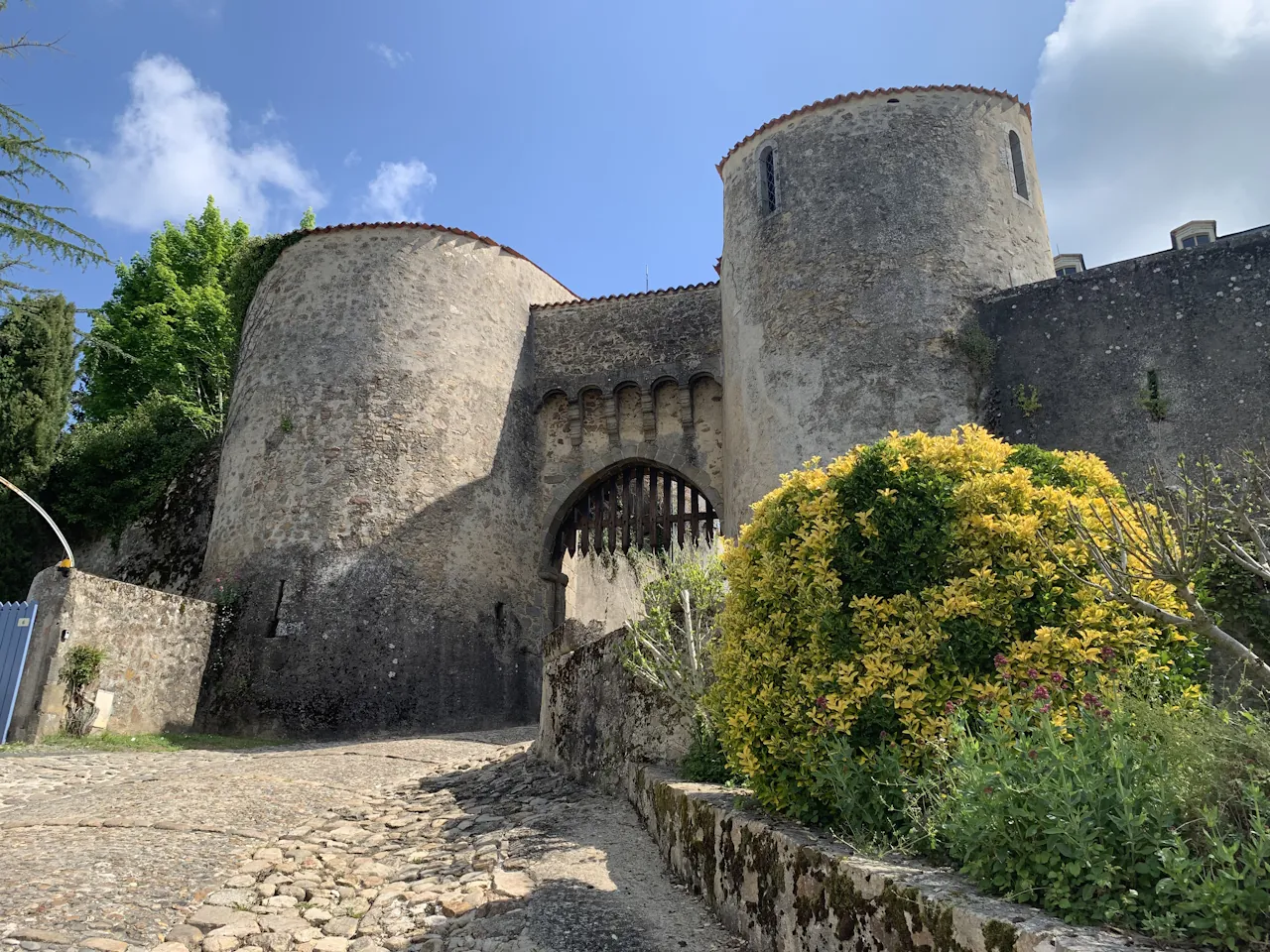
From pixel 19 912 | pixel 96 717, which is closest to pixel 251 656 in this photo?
pixel 96 717

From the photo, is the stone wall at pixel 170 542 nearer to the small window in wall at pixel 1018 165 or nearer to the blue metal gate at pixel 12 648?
the blue metal gate at pixel 12 648

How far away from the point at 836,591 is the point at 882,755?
0.72 metres

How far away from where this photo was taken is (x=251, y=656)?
1248 cm

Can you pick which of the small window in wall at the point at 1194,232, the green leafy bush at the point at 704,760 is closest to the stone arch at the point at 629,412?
the green leafy bush at the point at 704,760

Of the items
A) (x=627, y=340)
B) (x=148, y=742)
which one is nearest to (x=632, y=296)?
(x=627, y=340)

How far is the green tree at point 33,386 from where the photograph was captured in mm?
15766

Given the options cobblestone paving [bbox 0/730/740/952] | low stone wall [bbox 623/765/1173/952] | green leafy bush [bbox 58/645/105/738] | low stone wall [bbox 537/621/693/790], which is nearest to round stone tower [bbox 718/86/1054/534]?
low stone wall [bbox 537/621/693/790]

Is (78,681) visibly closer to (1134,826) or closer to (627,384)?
(627,384)

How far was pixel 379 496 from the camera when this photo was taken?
1334 cm

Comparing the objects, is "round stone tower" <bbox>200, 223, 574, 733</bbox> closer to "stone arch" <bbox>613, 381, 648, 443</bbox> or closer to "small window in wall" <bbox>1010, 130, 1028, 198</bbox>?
"stone arch" <bbox>613, 381, 648, 443</bbox>

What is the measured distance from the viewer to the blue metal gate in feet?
31.2

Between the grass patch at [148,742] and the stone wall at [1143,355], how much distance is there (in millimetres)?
10009

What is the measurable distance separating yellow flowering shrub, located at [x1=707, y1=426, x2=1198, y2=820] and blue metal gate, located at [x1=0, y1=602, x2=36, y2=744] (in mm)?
8842

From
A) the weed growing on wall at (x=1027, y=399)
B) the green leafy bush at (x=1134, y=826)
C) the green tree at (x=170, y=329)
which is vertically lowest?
the green leafy bush at (x=1134, y=826)
